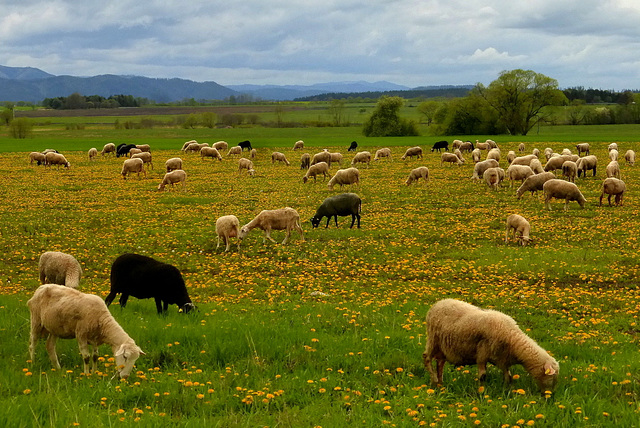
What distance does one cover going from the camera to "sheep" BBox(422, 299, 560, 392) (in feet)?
23.9

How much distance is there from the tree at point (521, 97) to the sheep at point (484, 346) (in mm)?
97515

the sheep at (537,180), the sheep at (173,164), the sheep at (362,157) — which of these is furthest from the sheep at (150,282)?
the sheep at (362,157)

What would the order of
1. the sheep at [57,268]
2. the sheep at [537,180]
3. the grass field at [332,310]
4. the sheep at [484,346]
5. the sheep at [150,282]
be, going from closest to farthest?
1. the grass field at [332,310]
2. the sheep at [484,346]
3. the sheep at [150,282]
4. the sheep at [57,268]
5. the sheep at [537,180]

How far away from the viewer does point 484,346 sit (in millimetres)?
7406

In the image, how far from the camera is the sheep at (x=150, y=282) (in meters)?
11.6

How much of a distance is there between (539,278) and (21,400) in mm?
13432

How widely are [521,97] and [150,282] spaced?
98568 mm

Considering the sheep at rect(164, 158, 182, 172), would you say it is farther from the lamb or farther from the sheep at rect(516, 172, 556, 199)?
the lamb

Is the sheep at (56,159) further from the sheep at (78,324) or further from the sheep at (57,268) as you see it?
the sheep at (78,324)

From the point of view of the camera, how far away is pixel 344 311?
11.5m

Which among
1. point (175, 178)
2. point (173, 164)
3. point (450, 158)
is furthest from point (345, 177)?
point (450, 158)

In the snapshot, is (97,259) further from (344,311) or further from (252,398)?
(252,398)

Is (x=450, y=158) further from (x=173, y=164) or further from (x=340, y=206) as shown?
(x=340, y=206)

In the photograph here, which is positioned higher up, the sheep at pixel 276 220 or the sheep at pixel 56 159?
the sheep at pixel 56 159
